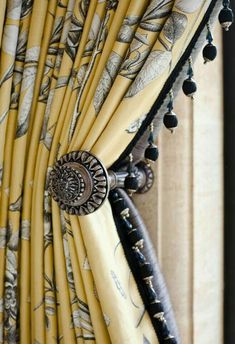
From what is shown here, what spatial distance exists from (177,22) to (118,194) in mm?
358

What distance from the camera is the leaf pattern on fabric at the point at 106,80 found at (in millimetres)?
872

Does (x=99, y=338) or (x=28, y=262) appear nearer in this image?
(x=99, y=338)

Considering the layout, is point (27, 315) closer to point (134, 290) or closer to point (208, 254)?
point (134, 290)

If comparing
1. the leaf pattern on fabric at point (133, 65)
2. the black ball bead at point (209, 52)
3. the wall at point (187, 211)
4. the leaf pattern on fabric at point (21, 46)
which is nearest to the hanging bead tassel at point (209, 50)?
the black ball bead at point (209, 52)

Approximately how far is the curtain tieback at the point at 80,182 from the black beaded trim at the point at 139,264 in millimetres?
96

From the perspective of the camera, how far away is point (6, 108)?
3.20 feet

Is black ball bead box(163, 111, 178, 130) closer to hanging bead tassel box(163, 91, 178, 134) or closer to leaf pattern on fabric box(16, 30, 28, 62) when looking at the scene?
hanging bead tassel box(163, 91, 178, 134)

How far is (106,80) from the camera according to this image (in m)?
0.88

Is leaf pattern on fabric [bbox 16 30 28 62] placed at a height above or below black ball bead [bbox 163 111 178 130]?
above

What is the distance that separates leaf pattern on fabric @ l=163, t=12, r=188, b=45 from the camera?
827 millimetres

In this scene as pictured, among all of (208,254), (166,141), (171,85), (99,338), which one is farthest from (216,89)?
(99,338)

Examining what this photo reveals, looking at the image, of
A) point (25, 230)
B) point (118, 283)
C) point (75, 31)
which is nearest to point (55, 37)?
point (75, 31)

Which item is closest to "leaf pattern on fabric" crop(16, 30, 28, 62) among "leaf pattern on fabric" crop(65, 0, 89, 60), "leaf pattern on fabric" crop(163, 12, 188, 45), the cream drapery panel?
the cream drapery panel

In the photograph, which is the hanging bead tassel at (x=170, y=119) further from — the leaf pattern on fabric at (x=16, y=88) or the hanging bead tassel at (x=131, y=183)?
the leaf pattern on fabric at (x=16, y=88)
